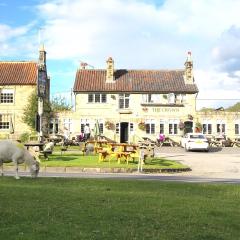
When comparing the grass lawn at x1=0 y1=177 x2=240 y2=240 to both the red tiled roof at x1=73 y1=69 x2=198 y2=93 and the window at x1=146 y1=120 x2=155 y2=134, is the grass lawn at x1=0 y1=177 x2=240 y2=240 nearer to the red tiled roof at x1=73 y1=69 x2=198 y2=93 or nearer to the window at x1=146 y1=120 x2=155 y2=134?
the window at x1=146 y1=120 x2=155 y2=134

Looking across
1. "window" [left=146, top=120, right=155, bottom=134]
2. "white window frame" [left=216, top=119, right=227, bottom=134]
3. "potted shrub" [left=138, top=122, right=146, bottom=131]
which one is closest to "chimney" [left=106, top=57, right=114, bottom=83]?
"potted shrub" [left=138, top=122, right=146, bottom=131]

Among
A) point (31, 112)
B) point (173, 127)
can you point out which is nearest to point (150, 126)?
point (173, 127)

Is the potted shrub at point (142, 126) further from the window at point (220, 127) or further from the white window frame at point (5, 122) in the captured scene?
the white window frame at point (5, 122)

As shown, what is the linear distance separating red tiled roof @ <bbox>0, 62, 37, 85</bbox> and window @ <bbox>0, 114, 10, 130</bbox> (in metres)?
3.81

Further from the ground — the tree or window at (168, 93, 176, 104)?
window at (168, 93, 176, 104)

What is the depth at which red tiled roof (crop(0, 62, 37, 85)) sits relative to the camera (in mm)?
62125

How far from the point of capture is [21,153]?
18344 millimetres

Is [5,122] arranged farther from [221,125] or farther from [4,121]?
[221,125]

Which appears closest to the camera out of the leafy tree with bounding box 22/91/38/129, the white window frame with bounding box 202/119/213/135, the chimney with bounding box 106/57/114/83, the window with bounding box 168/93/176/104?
the leafy tree with bounding box 22/91/38/129

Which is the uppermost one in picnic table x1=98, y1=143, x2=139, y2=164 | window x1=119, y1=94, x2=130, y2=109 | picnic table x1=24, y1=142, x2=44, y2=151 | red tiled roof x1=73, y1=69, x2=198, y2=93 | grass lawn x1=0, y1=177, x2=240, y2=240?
red tiled roof x1=73, y1=69, x2=198, y2=93

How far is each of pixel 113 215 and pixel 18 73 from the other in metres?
55.3

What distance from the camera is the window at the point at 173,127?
62.9 meters

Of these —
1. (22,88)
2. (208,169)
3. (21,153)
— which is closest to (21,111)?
(22,88)

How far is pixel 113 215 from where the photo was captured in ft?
33.1
